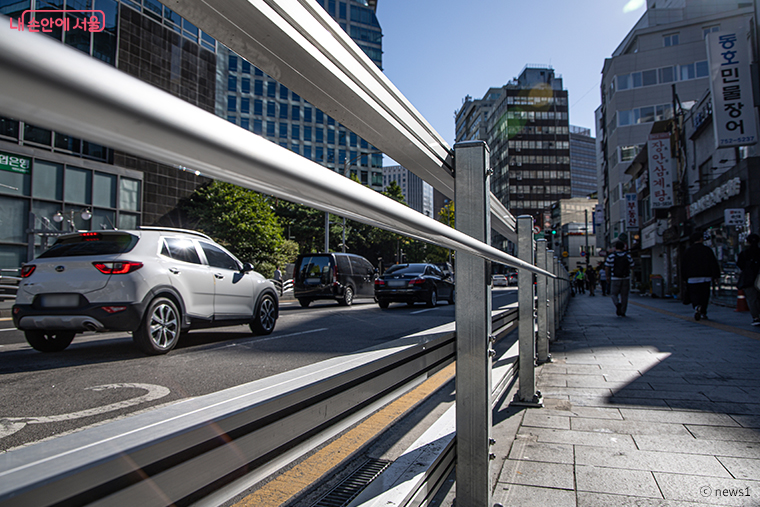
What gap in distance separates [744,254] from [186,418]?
1122 cm

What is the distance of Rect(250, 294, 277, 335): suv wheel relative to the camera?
8.99ft

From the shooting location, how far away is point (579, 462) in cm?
260

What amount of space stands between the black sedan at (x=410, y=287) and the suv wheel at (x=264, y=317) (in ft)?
6.85

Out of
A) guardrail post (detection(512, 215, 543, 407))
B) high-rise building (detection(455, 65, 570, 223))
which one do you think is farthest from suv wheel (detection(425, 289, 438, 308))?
high-rise building (detection(455, 65, 570, 223))

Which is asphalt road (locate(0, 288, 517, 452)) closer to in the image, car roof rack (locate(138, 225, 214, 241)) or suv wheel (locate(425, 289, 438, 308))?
car roof rack (locate(138, 225, 214, 241))

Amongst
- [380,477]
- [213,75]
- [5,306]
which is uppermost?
[213,75]

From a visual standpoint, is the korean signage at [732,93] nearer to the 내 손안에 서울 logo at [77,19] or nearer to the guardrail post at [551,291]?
the guardrail post at [551,291]

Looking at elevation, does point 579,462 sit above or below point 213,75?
below

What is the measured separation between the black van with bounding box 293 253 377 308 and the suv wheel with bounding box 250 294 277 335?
1.12 feet

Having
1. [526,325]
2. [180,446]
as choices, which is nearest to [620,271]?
[526,325]

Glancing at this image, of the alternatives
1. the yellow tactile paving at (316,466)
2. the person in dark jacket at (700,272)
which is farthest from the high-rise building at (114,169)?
the person in dark jacket at (700,272)

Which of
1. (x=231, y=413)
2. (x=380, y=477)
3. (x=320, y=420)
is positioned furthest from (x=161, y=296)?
(x=231, y=413)

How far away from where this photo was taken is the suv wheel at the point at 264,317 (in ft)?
8.99

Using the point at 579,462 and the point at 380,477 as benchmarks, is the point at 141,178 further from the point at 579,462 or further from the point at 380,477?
the point at 579,462
